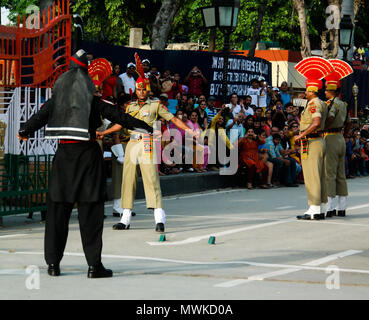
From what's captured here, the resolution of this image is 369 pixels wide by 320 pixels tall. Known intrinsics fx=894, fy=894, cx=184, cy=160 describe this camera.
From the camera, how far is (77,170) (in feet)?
27.6

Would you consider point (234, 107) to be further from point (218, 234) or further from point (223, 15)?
point (218, 234)

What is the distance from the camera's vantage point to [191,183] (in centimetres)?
1833

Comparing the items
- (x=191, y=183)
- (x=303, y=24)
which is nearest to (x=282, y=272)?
(x=191, y=183)

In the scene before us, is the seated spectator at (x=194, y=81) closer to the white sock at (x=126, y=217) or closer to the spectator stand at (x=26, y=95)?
the spectator stand at (x=26, y=95)

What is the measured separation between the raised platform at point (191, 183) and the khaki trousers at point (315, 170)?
13.0 feet

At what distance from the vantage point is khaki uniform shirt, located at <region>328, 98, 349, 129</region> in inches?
556

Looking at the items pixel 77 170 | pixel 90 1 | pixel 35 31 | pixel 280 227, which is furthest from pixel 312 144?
pixel 90 1

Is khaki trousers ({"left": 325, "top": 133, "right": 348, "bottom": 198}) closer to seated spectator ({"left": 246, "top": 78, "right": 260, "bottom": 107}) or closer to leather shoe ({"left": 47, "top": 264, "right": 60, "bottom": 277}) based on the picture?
leather shoe ({"left": 47, "top": 264, "right": 60, "bottom": 277})

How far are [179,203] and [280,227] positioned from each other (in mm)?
3679

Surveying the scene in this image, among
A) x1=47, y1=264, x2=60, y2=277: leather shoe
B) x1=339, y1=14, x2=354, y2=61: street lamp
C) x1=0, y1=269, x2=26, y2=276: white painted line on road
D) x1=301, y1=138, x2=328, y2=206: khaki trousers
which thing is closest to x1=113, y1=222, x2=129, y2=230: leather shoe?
x1=301, y1=138, x2=328, y2=206: khaki trousers

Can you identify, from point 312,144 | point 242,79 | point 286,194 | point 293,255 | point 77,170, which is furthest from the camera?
point 242,79

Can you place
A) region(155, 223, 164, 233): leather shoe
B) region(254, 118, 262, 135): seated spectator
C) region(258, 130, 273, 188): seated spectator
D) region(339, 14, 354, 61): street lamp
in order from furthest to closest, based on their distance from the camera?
region(339, 14, 354, 61): street lamp < region(254, 118, 262, 135): seated spectator < region(258, 130, 273, 188): seated spectator < region(155, 223, 164, 233): leather shoe

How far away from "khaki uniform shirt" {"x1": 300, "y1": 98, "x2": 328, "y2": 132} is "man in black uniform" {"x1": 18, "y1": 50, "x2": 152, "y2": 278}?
221 inches
